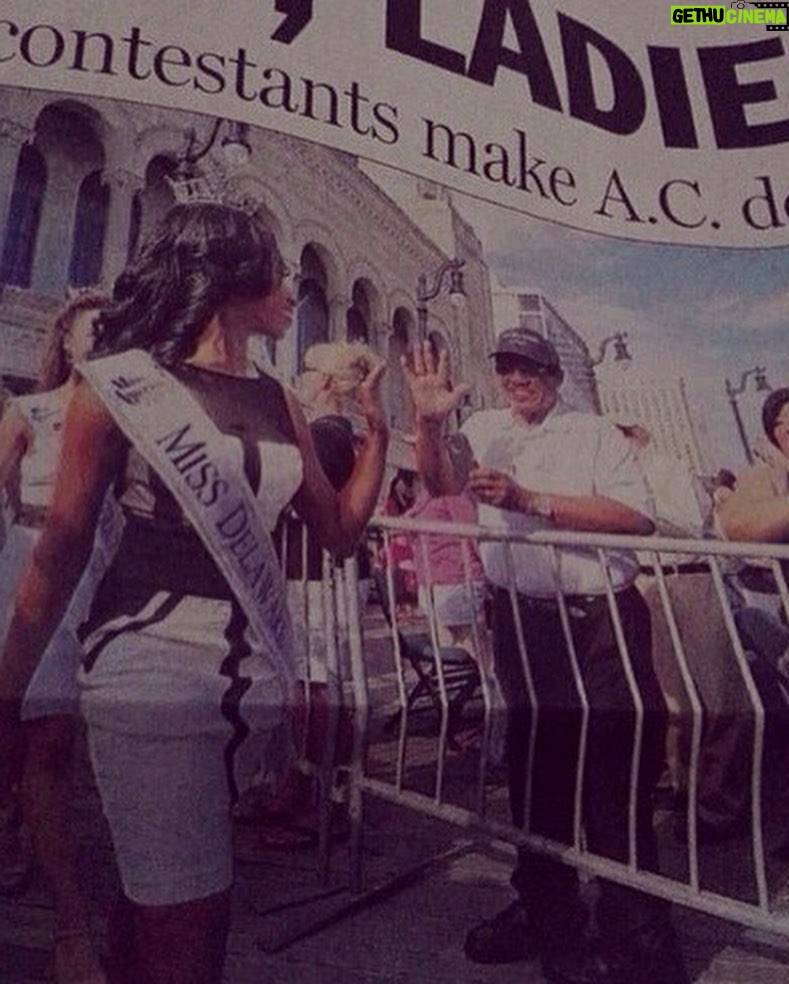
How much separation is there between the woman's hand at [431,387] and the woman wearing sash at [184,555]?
0.26ft

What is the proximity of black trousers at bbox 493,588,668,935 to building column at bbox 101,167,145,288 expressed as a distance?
696 mm

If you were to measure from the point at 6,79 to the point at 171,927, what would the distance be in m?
1.16

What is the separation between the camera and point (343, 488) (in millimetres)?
839

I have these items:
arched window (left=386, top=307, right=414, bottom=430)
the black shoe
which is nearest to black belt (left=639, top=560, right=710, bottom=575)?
arched window (left=386, top=307, right=414, bottom=430)

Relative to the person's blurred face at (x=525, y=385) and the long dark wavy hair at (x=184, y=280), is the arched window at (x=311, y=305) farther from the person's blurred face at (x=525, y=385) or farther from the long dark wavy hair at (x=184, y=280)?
the person's blurred face at (x=525, y=385)

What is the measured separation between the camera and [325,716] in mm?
902

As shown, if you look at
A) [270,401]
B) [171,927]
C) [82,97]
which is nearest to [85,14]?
[82,97]

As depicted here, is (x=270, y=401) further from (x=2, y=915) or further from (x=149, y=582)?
(x=2, y=915)

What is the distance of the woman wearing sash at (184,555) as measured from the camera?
0.65 m

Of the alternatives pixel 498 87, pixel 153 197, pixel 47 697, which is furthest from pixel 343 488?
pixel 498 87

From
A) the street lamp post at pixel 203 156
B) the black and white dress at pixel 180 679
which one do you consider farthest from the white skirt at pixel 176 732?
the street lamp post at pixel 203 156

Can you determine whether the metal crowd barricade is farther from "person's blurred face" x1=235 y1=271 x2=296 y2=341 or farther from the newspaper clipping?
"person's blurred face" x1=235 y1=271 x2=296 y2=341

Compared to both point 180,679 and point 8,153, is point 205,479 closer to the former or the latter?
point 180,679

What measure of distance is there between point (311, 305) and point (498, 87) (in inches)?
23.0
